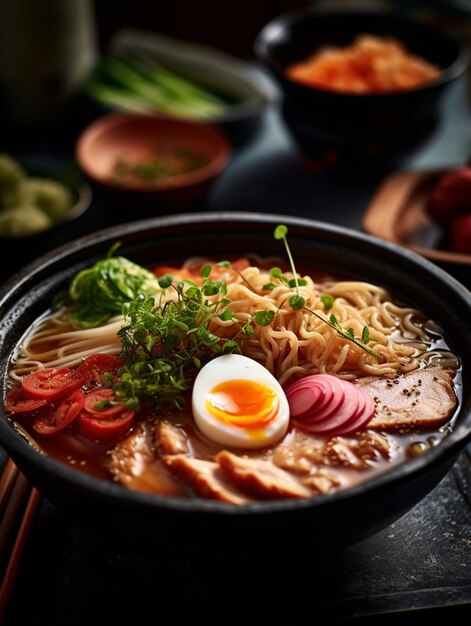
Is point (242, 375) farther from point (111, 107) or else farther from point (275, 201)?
point (111, 107)

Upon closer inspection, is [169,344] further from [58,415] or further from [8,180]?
[8,180]

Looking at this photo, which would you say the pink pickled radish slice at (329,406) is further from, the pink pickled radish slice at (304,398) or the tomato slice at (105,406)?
the tomato slice at (105,406)

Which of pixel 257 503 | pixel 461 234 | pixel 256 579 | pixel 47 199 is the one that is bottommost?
pixel 256 579

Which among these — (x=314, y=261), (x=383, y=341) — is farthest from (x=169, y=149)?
(x=383, y=341)

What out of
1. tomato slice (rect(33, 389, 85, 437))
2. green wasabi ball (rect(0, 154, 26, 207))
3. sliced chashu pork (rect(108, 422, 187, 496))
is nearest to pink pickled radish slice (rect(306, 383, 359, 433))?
sliced chashu pork (rect(108, 422, 187, 496))

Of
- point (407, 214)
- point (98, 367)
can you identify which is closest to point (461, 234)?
point (407, 214)

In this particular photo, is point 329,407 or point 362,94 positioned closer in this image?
point 329,407

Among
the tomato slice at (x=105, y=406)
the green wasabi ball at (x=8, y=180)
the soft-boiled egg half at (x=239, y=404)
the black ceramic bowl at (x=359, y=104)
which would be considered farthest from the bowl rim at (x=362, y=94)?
the tomato slice at (x=105, y=406)
